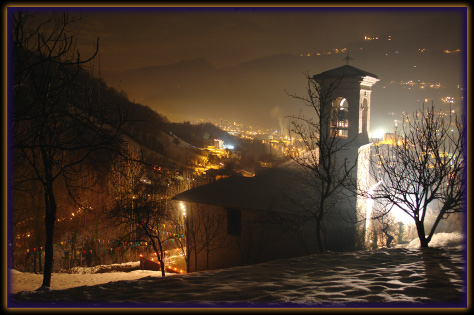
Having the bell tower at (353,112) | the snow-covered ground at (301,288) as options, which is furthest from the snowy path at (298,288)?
the bell tower at (353,112)

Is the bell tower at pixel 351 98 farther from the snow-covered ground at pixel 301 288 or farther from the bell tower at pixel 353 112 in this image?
the snow-covered ground at pixel 301 288

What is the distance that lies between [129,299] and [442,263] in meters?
6.11

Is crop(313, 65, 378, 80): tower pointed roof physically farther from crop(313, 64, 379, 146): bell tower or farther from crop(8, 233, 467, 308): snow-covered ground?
crop(8, 233, 467, 308): snow-covered ground

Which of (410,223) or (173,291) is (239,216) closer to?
(173,291)

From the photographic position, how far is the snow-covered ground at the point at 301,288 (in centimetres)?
505

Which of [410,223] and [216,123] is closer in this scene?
[410,223]

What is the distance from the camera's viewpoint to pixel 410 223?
3975cm

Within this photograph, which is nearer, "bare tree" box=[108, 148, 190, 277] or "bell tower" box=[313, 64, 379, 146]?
"bare tree" box=[108, 148, 190, 277]

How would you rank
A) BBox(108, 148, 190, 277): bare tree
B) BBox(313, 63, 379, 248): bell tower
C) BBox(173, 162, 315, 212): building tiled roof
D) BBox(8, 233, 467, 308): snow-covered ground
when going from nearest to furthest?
1. BBox(8, 233, 467, 308): snow-covered ground
2. BBox(108, 148, 190, 277): bare tree
3. BBox(173, 162, 315, 212): building tiled roof
4. BBox(313, 63, 379, 248): bell tower

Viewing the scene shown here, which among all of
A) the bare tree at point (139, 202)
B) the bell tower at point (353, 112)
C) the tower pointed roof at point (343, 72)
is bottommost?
the bare tree at point (139, 202)

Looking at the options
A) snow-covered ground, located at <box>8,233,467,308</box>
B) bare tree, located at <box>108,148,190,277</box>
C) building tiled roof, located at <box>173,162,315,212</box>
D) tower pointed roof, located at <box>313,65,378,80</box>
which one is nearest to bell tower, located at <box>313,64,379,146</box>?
tower pointed roof, located at <box>313,65,378,80</box>

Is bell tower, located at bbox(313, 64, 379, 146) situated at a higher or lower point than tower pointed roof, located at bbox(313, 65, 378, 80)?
lower

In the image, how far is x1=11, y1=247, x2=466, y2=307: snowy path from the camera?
5.06 m

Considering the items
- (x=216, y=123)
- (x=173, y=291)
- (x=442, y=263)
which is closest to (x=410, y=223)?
(x=442, y=263)
